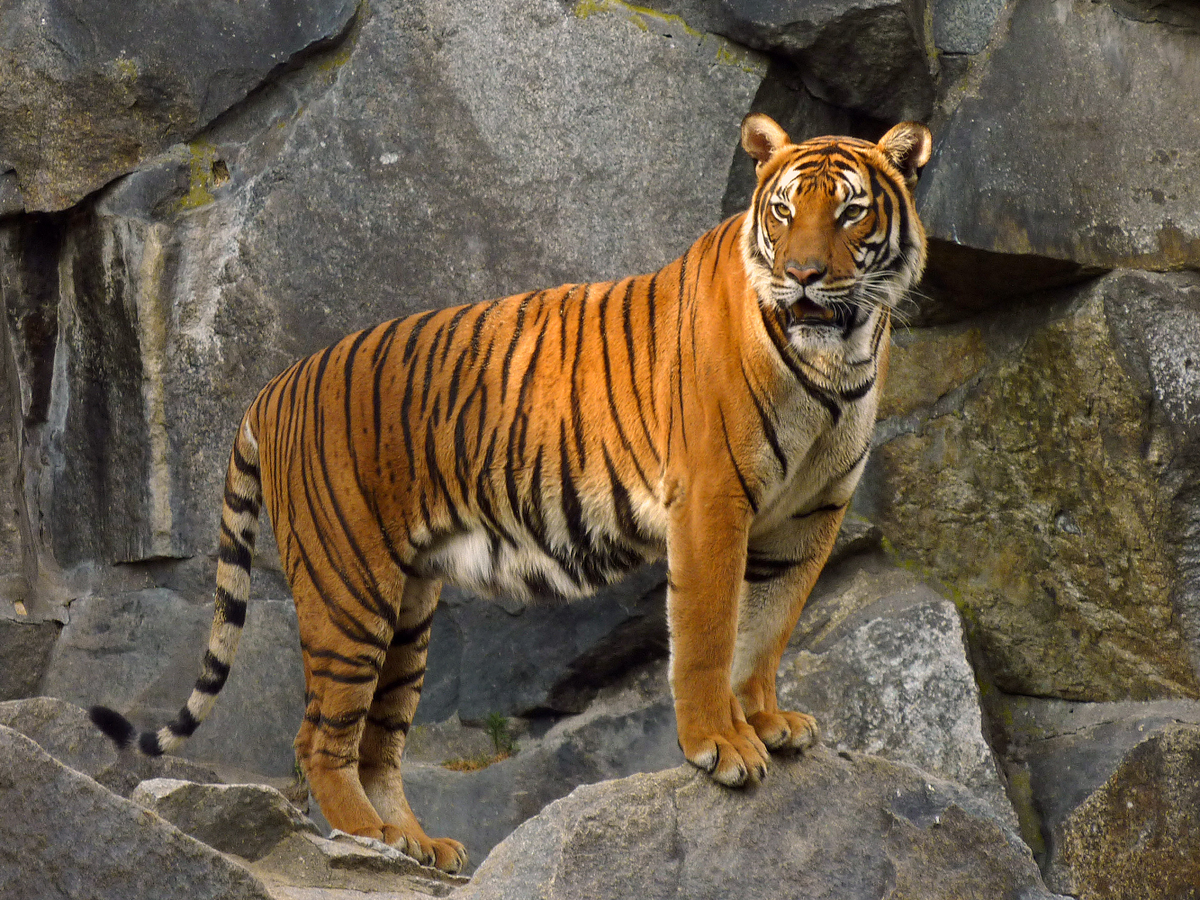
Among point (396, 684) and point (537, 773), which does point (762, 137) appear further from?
point (537, 773)

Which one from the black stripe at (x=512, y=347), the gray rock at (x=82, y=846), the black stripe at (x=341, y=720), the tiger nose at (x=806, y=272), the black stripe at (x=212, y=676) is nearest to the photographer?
the gray rock at (x=82, y=846)

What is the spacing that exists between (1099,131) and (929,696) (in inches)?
83.4

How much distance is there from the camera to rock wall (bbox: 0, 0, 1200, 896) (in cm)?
465

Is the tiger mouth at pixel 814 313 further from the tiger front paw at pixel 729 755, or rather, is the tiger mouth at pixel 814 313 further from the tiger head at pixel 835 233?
the tiger front paw at pixel 729 755

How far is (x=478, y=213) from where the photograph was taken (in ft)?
16.4

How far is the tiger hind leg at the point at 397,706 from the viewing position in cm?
423

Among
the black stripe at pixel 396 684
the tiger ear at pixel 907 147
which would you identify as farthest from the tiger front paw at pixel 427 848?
the tiger ear at pixel 907 147

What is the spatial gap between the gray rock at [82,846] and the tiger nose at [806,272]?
1714 mm

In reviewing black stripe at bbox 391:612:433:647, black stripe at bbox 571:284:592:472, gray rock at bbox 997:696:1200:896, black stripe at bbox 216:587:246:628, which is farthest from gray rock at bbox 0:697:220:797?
gray rock at bbox 997:696:1200:896

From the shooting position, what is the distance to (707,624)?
3.06 m

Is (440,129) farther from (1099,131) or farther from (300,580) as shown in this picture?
(1099,131)

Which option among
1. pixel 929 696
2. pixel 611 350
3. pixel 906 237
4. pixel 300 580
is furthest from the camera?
pixel 929 696

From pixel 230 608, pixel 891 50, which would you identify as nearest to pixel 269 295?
pixel 230 608

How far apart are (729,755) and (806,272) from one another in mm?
1102
